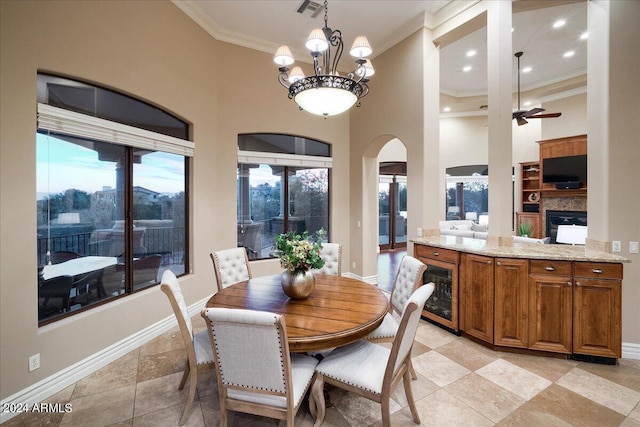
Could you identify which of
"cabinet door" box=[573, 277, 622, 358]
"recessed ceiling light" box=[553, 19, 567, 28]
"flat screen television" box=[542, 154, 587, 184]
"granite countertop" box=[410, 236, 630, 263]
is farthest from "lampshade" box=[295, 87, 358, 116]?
"flat screen television" box=[542, 154, 587, 184]

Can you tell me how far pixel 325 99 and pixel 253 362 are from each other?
2.09 meters

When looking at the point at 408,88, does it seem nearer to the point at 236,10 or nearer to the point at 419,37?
the point at 419,37

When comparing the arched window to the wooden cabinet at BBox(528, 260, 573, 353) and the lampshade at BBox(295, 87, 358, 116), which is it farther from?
the wooden cabinet at BBox(528, 260, 573, 353)

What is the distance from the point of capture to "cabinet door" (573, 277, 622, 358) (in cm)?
267

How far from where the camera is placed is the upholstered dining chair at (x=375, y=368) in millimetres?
1696

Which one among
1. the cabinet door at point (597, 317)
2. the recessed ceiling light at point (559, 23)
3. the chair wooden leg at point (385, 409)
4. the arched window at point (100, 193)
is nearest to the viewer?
the chair wooden leg at point (385, 409)

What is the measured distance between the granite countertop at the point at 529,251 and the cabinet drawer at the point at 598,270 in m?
0.06

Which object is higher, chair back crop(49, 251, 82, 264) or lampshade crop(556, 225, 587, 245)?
lampshade crop(556, 225, 587, 245)

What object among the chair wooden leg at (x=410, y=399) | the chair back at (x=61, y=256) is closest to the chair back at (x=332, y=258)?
the chair wooden leg at (x=410, y=399)

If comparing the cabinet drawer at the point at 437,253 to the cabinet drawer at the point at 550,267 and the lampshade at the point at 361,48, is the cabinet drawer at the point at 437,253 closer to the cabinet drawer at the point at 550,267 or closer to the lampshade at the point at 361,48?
the cabinet drawer at the point at 550,267


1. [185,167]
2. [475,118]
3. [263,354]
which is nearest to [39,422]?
[263,354]

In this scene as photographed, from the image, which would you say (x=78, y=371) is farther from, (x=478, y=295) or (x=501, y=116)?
(x=501, y=116)

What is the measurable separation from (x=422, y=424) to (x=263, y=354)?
4.43 ft

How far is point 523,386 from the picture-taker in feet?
7.99
